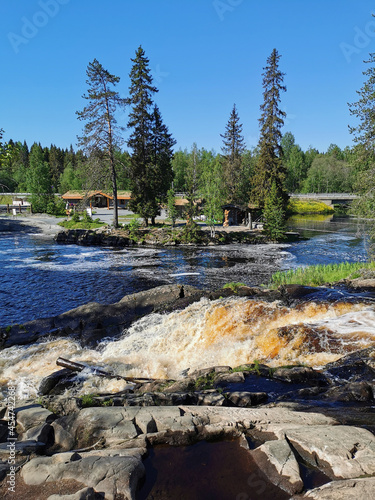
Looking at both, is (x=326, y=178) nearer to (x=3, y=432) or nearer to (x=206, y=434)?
(x=206, y=434)

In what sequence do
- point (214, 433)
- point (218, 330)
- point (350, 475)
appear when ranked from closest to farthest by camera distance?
point (350, 475) < point (214, 433) < point (218, 330)

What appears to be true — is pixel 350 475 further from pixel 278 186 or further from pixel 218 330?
pixel 278 186

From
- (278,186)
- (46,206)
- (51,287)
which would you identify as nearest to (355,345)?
(51,287)

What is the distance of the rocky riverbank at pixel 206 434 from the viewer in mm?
4934

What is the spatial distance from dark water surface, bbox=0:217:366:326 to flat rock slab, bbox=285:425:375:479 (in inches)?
534

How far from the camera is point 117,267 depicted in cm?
2569

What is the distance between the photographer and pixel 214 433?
6.24m

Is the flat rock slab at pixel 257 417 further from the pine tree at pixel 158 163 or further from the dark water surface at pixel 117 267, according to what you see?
the pine tree at pixel 158 163

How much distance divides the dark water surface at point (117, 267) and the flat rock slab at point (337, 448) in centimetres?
1356

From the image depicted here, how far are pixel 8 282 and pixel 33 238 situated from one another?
75.0 ft

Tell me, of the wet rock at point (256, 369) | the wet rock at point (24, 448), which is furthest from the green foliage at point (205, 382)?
the wet rock at point (24, 448)

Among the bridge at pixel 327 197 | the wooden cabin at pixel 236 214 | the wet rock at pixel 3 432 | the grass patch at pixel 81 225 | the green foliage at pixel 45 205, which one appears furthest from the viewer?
the bridge at pixel 327 197

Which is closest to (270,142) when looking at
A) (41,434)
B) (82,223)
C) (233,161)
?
(233,161)

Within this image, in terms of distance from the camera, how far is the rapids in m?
10.6
